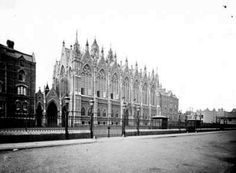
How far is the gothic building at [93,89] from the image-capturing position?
1384 inches

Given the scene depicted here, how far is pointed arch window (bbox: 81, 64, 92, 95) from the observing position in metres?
39.1

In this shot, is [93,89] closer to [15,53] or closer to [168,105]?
[15,53]

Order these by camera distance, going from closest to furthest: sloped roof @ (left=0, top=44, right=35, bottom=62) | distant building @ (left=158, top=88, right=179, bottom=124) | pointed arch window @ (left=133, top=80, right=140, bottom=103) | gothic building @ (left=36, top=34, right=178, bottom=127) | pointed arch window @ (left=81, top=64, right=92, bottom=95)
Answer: sloped roof @ (left=0, top=44, right=35, bottom=62), gothic building @ (left=36, top=34, right=178, bottom=127), pointed arch window @ (left=81, top=64, right=92, bottom=95), pointed arch window @ (left=133, top=80, right=140, bottom=103), distant building @ (left=158, top=88, right=179, bottom=124)

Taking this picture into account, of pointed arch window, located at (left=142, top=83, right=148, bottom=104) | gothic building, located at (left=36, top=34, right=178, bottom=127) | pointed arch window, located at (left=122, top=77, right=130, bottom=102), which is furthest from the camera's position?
pointed arch window, located at (left=142, top=83, right=148, bottom=104)

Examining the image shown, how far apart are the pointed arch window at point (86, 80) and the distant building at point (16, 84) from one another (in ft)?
33.1

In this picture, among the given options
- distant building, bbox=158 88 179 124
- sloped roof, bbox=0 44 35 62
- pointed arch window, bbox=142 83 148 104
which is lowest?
distant building, bbox=158 88 179 124

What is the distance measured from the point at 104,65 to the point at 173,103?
43487mm

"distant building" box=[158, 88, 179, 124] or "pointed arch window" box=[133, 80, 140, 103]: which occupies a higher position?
"pointed arch window" box=[133, 80, 140, 103]

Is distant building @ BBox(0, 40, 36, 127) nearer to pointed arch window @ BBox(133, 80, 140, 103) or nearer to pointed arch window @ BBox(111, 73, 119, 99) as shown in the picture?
pointed arch window @ BBox(111, 73, 119, 99)

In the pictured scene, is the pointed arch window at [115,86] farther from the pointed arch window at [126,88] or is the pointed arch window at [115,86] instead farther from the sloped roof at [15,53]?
the sloped roof at [15,53]

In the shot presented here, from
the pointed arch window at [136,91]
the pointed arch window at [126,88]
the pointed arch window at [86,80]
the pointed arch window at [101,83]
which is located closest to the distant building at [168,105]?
the pointed arch window at [136,91]

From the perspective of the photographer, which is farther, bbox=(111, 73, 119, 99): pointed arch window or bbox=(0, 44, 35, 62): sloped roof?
bbox=(111, 73, 119, 99): pointed arch window

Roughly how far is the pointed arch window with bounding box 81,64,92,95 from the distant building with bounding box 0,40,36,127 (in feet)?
33.1

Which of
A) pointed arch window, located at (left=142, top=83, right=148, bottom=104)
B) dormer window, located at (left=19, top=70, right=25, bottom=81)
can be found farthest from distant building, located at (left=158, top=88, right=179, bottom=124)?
dormer window, located at (left=19, top=70, right=25, bottom=81)
